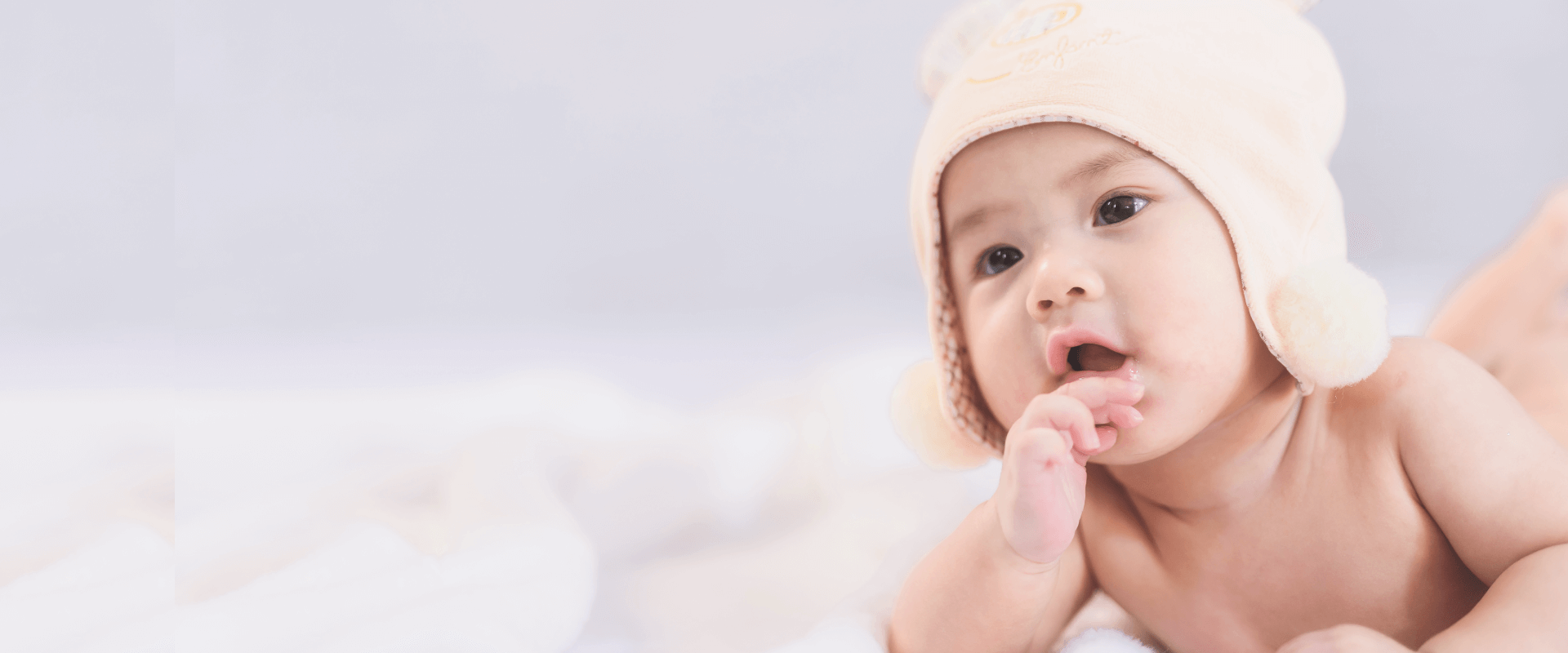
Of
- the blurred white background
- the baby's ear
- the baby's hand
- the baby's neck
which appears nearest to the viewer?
the baby's hand

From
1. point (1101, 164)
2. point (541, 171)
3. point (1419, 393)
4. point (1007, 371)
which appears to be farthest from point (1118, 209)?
point (541, 171)

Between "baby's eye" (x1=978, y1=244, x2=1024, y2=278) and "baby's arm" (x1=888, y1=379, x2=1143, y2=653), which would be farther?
"baby's eye" (x1=978, y1=244, x2=1024, y2=278)

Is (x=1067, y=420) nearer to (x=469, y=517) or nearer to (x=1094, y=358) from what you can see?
(x=1094, y=358)

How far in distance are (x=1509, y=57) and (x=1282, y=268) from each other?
5.58 feet

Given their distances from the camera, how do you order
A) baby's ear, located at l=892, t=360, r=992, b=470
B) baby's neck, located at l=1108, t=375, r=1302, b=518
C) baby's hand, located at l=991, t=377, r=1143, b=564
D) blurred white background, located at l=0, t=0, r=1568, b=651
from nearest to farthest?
baby's hand, located at l=991, t=377, r=1143, b=564 < baby's neck, located at l=1108, t=375, r=1302, b=518 < baby's ear, located at l=892, t=360, r=992, b=470 < blurred white background, located at l=0, t=0, r=1568, b=651

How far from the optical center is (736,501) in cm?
124

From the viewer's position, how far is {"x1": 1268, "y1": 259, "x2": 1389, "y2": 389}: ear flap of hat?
2.43ft

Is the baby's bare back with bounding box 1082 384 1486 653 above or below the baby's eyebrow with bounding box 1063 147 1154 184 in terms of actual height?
below

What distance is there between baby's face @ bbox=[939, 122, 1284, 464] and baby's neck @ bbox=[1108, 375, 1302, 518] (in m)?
0.01

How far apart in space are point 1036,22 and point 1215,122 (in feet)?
0.52

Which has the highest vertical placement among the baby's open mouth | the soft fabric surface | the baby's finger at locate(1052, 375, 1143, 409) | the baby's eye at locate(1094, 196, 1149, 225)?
the baby's eye at locate(1094, 196, 1149, 225)

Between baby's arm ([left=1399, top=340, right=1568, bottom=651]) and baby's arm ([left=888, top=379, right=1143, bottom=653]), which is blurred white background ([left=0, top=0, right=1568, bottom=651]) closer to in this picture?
baby's arm ([left=888, top=379, right=1143, bottom=653])

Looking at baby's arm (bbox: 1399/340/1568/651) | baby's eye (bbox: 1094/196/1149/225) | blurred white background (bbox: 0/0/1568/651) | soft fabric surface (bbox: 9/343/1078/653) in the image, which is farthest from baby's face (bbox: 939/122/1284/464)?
blurred white background (bbox: 0/0/1568/651)

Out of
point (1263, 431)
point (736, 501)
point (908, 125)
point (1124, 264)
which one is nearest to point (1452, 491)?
point (1263, 431)
